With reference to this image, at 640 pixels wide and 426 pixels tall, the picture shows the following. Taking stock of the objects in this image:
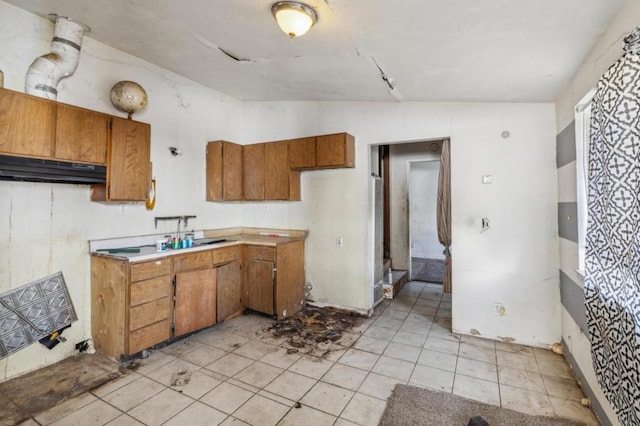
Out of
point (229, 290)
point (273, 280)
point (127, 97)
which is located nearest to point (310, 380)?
point (273, 280)

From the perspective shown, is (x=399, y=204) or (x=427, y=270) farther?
(x=427, y=270)

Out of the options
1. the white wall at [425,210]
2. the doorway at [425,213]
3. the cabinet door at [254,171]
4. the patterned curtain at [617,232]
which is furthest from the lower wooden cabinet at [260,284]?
the white wall at [425,210]

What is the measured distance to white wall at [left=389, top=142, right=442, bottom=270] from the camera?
17.8ft

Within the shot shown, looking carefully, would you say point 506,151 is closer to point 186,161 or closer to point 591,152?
point 591,152

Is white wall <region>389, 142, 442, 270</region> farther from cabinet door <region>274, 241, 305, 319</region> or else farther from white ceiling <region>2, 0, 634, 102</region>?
cabinet door <region>274, 241, 305, 319</region>

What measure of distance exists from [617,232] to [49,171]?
3.62 metres

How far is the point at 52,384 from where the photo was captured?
2303 millimetres

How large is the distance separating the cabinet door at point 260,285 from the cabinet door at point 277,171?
3.07 feet

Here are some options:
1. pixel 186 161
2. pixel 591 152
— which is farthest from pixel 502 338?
pixel 186 161

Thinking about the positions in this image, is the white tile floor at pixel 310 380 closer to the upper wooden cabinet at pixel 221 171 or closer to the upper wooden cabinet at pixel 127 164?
the upper wooden cabinet at pixel 127 164

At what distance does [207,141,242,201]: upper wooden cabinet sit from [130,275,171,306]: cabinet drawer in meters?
1.44

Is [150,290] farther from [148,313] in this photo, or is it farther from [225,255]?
[225,255]

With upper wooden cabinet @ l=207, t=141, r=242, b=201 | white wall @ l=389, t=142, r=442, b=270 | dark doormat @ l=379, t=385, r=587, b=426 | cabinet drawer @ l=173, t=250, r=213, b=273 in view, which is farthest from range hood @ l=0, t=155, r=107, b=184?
white wall @ l=389, t=142, r=442, b=270

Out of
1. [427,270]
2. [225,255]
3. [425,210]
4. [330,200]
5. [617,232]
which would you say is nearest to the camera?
[617,232]
